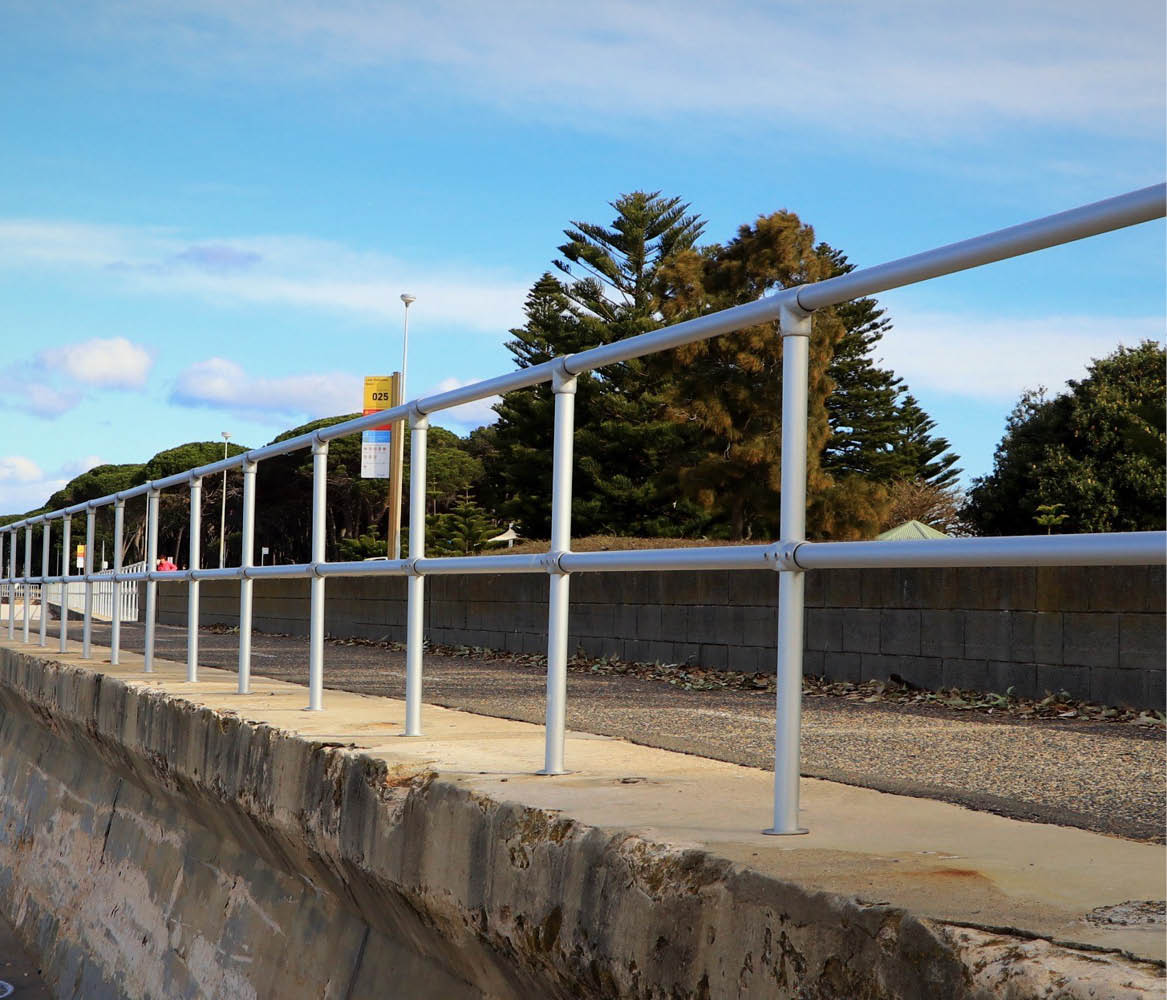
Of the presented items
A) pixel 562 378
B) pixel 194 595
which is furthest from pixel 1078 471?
pixel 562 378

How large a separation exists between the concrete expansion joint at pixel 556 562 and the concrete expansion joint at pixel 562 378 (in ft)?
1.24

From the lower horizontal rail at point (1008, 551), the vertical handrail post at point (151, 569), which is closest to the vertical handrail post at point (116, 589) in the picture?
the vertical handrail post at point (151, 569)

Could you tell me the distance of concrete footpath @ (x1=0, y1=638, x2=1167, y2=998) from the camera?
1645mm

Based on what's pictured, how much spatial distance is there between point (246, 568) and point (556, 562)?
207cm

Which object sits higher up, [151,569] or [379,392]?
[379,392]

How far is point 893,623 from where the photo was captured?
359 inches

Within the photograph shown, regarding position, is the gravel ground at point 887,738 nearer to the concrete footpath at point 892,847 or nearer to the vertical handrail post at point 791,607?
the concrete footpath at point 892,847

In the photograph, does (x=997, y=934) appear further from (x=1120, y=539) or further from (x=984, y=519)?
(x=984, y=519)

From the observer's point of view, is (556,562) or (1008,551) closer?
(1008,551)

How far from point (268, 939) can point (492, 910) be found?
142cm

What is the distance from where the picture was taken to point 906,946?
5.79 ft

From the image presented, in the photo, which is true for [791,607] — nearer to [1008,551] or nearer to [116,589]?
[1008,551]

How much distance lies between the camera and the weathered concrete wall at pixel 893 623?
7.68 meters

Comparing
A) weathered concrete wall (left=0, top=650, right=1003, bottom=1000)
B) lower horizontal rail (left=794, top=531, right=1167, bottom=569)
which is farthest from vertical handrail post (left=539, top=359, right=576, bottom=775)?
lower horizontal rail (left=794, top=531, right=1167, bottom=569)
